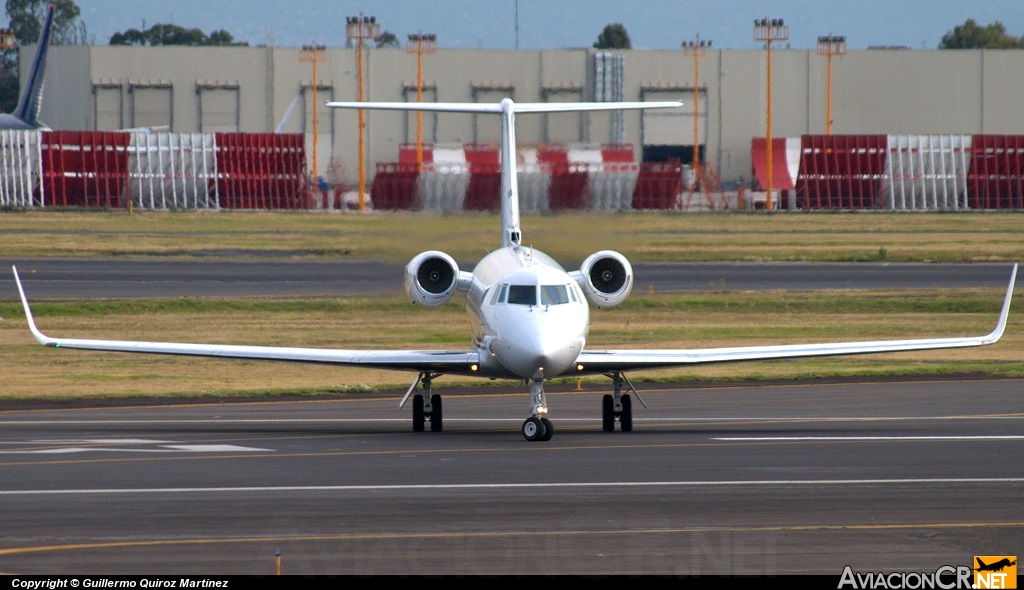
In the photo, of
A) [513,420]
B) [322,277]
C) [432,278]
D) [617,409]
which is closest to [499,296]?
[432,278]

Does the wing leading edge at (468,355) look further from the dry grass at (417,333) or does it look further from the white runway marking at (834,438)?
the dry grass at (417,333)

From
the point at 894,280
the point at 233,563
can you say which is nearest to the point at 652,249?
the point at 894,280

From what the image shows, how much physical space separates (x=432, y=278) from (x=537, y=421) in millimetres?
4124

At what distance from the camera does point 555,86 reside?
11081 centimetres

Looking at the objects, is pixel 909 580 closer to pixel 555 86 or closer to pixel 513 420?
pixel 513 420

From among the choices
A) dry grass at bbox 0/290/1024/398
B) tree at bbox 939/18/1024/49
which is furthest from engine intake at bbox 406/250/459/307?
tree at bbox 939/18/1024/49

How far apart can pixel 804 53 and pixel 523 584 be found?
107 m

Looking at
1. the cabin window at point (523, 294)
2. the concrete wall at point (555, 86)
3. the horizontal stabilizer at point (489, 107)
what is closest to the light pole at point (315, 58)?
the concrete wall at point (555, 86)

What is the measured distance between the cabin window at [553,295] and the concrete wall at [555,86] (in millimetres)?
83319

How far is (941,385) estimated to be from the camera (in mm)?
29188

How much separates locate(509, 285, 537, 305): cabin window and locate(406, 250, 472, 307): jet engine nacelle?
248 centimetres

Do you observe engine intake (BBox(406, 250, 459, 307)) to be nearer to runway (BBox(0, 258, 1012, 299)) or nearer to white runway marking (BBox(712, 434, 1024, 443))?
white runway marking (BBox(712, 434, 1024, 443))

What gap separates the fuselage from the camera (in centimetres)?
2062

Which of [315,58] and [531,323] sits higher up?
[315,58]
